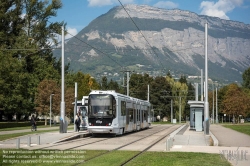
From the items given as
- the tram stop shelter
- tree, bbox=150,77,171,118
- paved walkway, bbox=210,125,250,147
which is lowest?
paved walkway, bbox=210,125,250,147

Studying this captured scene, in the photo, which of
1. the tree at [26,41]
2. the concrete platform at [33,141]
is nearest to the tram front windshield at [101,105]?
the concrete platform at [33,141]

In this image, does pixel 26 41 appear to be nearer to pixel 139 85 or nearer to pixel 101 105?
pixel 101 105

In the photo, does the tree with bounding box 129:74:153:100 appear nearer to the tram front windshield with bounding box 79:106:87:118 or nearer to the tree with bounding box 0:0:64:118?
the tree with bounding box 0:0:64:118

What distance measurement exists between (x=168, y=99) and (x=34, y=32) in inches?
2087

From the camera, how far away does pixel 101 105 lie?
1246 inches

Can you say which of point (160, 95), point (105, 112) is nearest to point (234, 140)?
A: point (105, 112)

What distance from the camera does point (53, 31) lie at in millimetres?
69062

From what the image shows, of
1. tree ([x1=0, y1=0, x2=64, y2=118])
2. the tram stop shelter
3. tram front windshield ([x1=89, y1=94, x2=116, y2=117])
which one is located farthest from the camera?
tree ([x1=0, y1=0, x2=64, y2=118])

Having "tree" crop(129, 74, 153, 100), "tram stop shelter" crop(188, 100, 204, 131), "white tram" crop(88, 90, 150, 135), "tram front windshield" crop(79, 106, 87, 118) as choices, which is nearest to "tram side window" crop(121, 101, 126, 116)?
"white tram" crop(88, 90, 150, 135)

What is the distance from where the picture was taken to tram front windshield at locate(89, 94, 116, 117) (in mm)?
31519

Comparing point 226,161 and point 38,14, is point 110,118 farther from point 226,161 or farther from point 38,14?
point 38,14

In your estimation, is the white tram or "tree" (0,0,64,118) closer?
the white tram

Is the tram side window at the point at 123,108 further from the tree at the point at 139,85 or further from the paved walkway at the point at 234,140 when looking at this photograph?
the tree at the point at 139,85

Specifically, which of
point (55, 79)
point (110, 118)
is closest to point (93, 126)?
point (110, 118)
